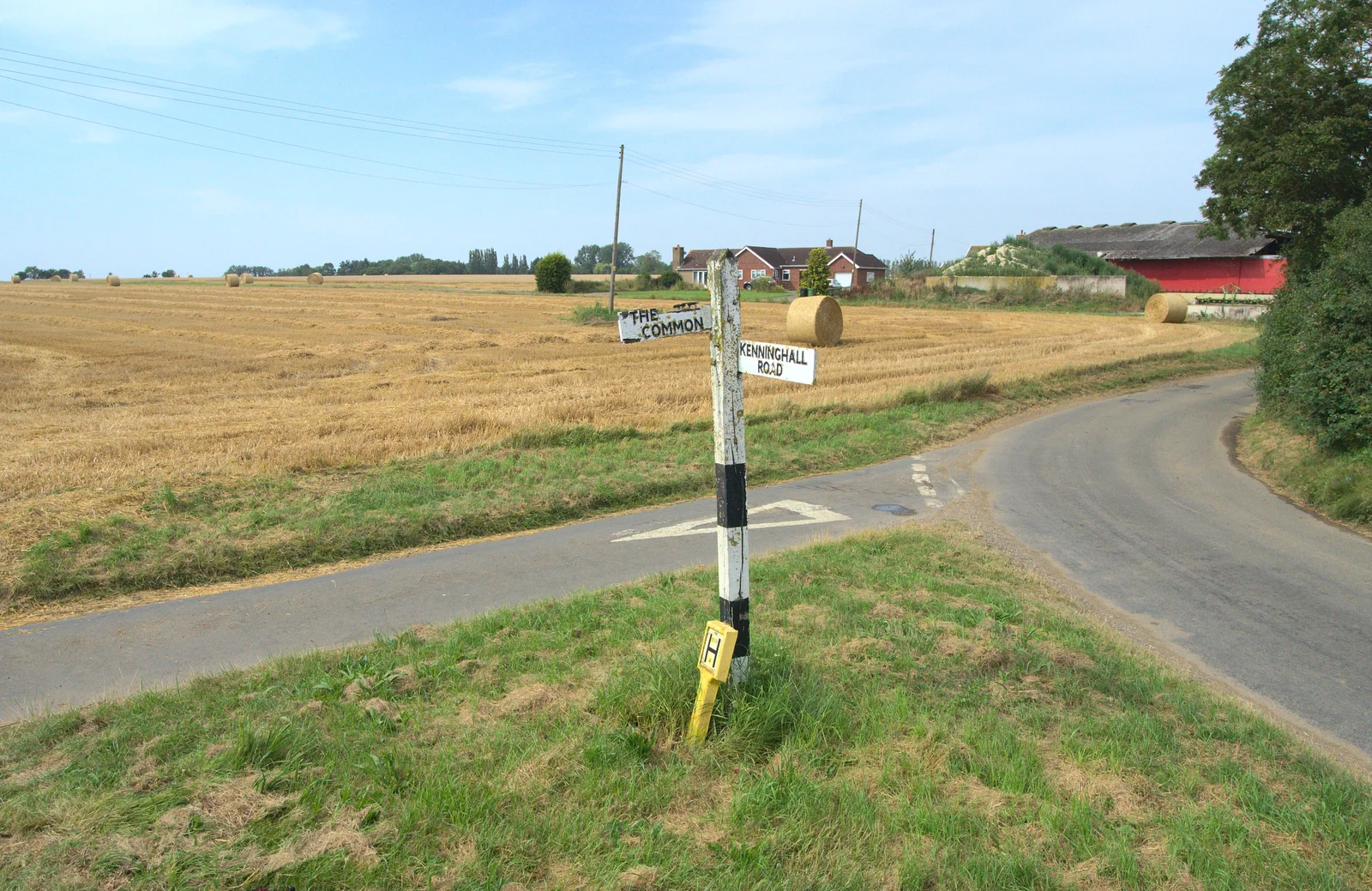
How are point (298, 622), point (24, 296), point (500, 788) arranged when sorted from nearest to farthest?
point (500, 788), point (298, 622), point (24, 296)

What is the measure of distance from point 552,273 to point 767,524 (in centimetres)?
5985

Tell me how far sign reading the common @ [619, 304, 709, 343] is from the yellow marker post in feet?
5.32

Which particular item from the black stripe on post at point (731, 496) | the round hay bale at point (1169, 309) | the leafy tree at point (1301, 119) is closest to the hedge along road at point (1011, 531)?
the black stripe on post at point (731, 496)

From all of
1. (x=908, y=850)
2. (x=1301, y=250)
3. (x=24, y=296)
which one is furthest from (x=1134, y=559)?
(x=24, y=296)

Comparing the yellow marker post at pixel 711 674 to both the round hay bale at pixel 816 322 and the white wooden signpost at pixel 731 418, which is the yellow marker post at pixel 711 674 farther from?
the round hay bale at pixel 816 322

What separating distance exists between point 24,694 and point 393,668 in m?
2.32

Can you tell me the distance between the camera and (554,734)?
4543 millimetres

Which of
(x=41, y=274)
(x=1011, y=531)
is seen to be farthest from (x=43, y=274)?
(x=1011, y=531)

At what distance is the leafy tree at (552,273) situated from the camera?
221ft

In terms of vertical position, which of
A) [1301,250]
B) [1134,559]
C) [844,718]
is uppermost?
[1301,250]

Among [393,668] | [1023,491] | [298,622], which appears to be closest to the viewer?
[393,668]

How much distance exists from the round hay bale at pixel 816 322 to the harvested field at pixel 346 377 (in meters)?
1.40

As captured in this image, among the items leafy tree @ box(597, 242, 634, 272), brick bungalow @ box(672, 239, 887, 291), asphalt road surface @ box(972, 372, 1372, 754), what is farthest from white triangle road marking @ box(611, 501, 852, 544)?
leafy tree @ box(597, 242, 634, 272)

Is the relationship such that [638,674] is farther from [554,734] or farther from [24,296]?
[24,296]
